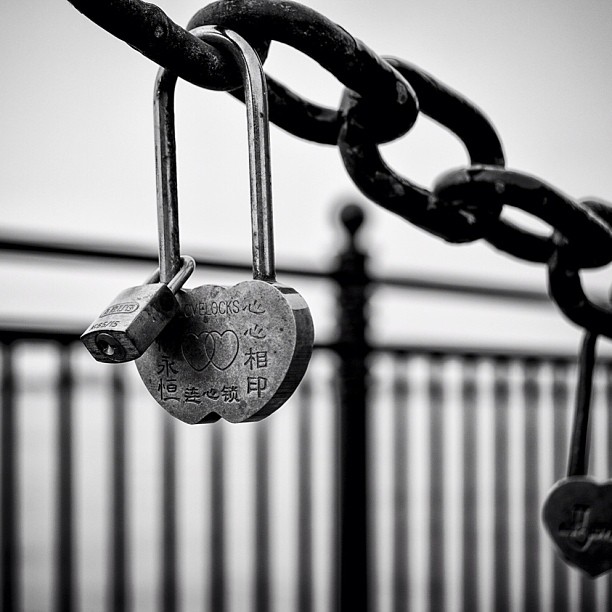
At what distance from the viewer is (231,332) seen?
400mm

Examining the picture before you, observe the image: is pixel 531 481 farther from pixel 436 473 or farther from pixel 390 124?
pixel 390 124

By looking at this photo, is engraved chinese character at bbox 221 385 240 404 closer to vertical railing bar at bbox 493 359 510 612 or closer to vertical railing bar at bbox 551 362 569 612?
vertical railing bar at bbox 493 359 510 612

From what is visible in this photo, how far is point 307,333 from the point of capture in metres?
0.39

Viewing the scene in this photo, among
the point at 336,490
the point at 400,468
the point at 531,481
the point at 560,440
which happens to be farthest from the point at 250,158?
the point at 560,440

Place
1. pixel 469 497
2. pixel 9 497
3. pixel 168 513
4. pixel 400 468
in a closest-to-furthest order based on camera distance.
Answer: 1. pixel 9 497
2. pixel 168 513
3. pixel 400 468
4. pixel 469 497

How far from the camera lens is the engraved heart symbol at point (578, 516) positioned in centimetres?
48

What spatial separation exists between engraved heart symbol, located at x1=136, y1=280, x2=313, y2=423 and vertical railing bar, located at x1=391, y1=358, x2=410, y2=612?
1894 millimetres

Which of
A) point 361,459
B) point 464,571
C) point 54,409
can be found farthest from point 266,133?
point 464,571

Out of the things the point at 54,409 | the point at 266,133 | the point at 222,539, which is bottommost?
the point at 222,539

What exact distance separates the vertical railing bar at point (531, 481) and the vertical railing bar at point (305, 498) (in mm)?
731

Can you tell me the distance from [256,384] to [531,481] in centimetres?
256

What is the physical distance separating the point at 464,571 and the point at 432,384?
596 mm

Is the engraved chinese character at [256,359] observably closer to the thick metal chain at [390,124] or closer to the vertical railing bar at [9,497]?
the thick metal chain at [390,124]

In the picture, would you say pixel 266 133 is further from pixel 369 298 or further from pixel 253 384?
pixel 369 298
